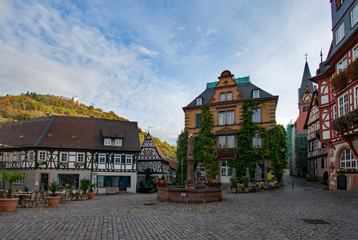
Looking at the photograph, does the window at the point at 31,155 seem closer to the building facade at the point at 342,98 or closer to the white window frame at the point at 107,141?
the white window frame at the point at 107,141

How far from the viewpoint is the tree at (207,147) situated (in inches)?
1315

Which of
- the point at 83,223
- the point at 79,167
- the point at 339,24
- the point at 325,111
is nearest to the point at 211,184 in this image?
the point at 325,111

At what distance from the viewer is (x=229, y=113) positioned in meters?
34.4

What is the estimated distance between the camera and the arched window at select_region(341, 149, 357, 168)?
67.5 feet

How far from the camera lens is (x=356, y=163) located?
20.2 metres

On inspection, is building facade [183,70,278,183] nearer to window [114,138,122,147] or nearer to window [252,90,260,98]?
window [252,90,260,98]

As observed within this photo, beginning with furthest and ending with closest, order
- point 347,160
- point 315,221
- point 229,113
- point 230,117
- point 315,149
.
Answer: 1. point 315,149
2. point 229,113
3. point 230,117
4. point 347,160
5. point 315,221

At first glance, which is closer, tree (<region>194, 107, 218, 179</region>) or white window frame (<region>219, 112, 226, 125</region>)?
tree (<region>194, 107, 218, 179</region>)

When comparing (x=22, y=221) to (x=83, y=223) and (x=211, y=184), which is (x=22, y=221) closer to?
(x=83, y=223)

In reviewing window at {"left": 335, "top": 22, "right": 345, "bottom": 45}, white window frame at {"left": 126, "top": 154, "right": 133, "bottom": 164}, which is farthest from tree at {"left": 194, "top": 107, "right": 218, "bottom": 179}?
window at {"left": 335, "top": 22, "right": 345, "bottom": 45}

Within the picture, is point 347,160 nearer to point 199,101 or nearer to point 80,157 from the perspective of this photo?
point 199,101

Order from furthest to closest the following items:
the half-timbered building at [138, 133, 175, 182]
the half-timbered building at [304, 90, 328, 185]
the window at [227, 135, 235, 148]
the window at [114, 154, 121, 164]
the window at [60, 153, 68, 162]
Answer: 1. the half-timbered building at [138, 133, 175, 182]
2. the half-timbered building at [304, 90, 328, 185]
3. the window at [114, 154, 121, 164]
4. the window at [227, 135, 235, 148]
5. the window at [60, 153, 68, 162]

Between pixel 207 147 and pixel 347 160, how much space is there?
51.0ft

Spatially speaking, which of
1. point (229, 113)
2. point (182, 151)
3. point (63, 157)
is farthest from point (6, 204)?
point (229, 113)
